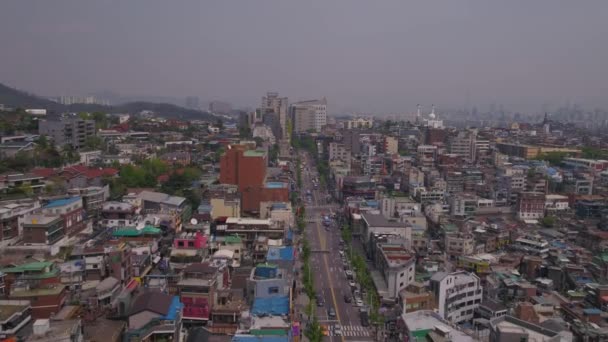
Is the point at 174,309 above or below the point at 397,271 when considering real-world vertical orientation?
above

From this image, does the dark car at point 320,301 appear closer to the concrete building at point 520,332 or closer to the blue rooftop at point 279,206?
the concrete building at point 520,332

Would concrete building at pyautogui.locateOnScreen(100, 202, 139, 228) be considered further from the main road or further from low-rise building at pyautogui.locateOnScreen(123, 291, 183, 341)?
low-rise building at pyautogui.locateOnScreen(123, 291, 183, 341)

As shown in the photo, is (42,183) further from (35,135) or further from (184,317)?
(184,317)

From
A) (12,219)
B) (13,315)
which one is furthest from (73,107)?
(13,315)

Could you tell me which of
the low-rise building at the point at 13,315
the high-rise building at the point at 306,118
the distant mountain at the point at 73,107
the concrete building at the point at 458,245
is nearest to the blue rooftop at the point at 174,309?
the low-rise building at the point at 13,315

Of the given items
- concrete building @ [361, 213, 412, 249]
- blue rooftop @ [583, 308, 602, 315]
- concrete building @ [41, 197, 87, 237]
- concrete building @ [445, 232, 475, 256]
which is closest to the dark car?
concrete building @ [361, 213, 412, 249]

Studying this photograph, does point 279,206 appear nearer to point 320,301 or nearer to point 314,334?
point 320,301

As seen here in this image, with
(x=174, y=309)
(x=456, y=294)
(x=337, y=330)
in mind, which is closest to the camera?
(x=174, y=309)
